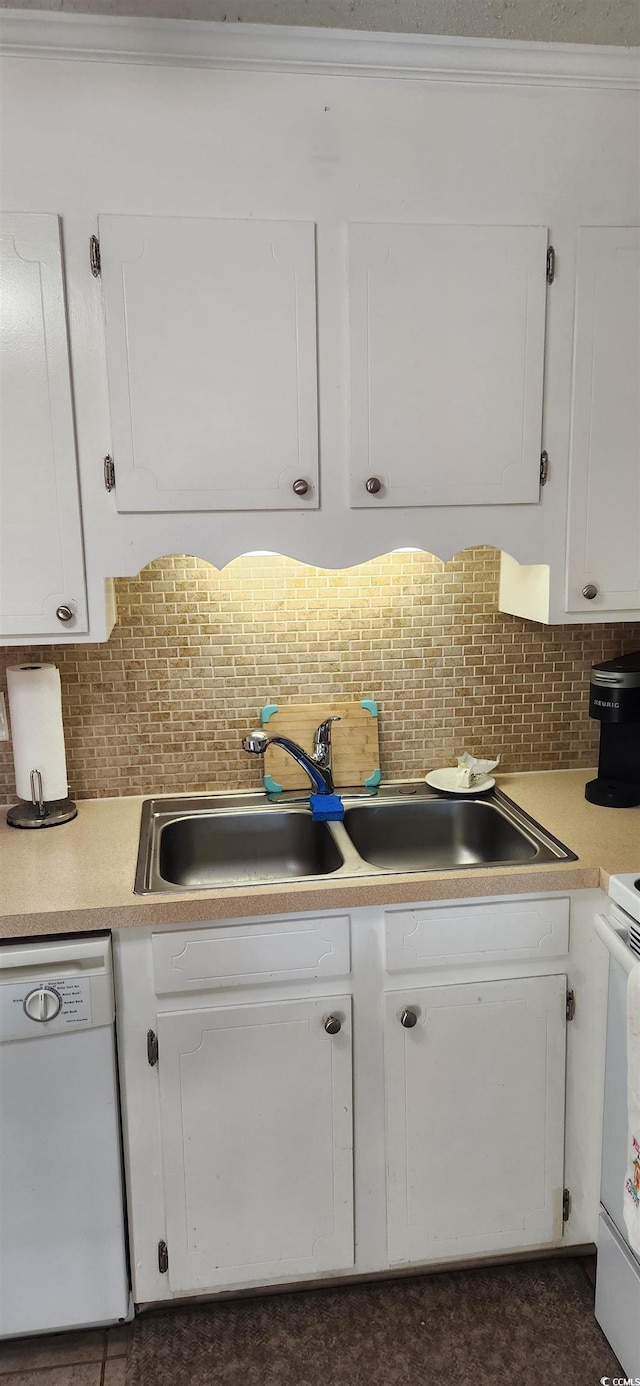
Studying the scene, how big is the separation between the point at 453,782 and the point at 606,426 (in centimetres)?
88

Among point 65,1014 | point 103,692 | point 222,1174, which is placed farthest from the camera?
point 103,692

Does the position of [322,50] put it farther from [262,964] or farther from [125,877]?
[262,964]

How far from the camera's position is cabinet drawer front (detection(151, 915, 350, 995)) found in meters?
1.81

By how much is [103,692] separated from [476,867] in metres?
0.96

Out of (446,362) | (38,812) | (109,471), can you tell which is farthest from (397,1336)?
(446,362)

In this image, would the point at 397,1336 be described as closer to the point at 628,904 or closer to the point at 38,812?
the point at 628,904

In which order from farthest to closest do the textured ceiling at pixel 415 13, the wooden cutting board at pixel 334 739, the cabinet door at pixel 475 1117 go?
the wooden cutting board at pixel 334 739
the cabinet door at pixel 475 1117
the textured ceiling at pixel 415 13

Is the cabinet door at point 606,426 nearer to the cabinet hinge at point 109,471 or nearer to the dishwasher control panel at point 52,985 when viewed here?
the cabinet hinge at point 109,471

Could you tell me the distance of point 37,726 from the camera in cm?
211

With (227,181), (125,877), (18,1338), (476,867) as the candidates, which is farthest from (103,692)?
(18,1338)

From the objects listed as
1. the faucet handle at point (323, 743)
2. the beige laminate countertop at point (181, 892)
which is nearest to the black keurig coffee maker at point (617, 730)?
the beige laminate countertop at point (181, 892)

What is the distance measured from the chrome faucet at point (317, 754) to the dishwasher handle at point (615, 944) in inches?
26.9

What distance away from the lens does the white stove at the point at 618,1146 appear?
1741mm

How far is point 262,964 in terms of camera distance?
183 cm
